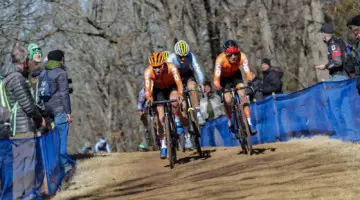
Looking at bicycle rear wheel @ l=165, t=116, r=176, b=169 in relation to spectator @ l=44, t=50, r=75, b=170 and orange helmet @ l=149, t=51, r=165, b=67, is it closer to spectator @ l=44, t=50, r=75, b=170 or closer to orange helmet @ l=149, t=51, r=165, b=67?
orange helmet @ l=149, t=51, r=165, b=67

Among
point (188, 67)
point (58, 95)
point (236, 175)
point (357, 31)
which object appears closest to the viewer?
point (357, 31)

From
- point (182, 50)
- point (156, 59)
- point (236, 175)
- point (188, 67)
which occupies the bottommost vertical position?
point (236, 175)

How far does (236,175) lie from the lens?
10648mm

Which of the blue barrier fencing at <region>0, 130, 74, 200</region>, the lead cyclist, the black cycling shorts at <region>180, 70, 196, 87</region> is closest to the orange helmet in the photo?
the lead cyclist

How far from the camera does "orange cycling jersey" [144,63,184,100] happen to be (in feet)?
44.0

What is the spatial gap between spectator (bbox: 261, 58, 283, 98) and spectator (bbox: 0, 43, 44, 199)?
7616 mm

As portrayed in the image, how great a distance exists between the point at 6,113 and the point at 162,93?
444cm

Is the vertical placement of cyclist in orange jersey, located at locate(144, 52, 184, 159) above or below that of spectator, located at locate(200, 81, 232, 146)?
above

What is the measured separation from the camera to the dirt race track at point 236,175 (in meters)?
8.76

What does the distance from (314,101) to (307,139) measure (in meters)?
Result: 0.79

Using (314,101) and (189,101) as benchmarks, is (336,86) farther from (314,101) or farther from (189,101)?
(189,101)

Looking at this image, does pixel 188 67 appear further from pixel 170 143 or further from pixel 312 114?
pixel 312 114

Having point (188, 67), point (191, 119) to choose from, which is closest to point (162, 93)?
point (191, 119)

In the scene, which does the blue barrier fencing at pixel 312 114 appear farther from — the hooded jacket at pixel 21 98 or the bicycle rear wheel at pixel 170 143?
the hooded jacket at pixel 21 98
